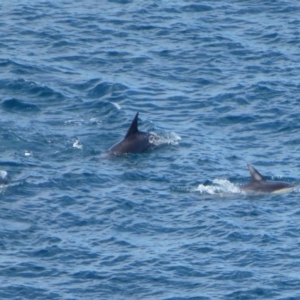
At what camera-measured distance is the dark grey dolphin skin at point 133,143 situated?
137ft

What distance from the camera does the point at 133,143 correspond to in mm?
41875

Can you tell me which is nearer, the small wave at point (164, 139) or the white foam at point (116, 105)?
the small wave at point (164, 139)

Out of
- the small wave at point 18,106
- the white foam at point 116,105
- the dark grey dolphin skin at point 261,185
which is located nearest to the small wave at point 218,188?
the dark grey dolphin skin at point 261,185

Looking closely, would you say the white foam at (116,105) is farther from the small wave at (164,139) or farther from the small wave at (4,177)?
the small wave at (4,177)

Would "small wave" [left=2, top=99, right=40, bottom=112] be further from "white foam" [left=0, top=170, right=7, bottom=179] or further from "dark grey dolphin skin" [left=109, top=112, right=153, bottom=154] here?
"white foam" [left=0, top=170, right=7, bottom=179]

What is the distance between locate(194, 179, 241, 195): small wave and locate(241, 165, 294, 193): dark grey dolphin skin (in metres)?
0.39

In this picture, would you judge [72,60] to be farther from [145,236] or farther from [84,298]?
[84,298]

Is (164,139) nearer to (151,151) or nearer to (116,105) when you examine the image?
(151,151)

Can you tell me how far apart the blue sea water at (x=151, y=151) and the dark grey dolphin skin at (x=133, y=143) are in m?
0.50

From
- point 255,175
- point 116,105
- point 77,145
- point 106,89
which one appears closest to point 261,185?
point 255,175

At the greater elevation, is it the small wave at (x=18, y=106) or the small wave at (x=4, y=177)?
the small wave at (x=4, y=177)

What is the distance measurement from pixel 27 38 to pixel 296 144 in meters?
17.5

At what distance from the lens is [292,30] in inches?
2173

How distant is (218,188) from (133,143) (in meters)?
4.96
